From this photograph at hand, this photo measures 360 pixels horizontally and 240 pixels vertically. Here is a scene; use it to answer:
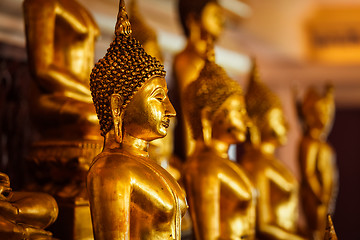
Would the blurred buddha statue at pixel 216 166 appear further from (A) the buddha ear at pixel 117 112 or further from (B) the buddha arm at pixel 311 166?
(B) the buddha arm at pixel 311 166

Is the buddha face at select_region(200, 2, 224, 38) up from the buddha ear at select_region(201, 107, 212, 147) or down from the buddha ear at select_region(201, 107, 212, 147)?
up

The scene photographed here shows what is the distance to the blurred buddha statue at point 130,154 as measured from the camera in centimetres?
121

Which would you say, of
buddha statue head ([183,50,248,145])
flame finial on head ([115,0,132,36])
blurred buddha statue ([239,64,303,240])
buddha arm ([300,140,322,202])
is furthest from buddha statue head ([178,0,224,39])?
flame finial on head ([115,0,132,36])

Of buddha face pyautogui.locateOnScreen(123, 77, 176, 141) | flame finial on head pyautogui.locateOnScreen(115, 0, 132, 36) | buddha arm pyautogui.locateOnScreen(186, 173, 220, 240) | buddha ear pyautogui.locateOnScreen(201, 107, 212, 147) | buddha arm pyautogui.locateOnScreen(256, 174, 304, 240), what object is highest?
flame finial on head pyautogui.locateOnScreen(115, 0, 132, 36)

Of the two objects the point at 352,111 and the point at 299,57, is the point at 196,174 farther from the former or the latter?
the point at 352,111

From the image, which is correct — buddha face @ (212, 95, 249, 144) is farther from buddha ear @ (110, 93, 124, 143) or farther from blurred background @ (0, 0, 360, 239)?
blurred background @ (0, 0, 360, 239)

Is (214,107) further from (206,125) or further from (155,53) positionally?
(155,53)

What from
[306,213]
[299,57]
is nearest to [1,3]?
[306,213]

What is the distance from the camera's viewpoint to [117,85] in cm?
128

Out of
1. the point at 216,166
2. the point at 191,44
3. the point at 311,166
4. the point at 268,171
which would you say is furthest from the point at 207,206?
the point at 311,166

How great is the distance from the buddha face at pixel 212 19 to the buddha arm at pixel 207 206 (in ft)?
2.47

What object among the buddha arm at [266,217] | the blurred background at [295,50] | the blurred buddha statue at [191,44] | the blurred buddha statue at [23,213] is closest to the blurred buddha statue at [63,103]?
the blurred buddha statue at [23,213]

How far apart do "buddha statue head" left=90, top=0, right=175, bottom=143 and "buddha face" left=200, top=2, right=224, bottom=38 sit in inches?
35.7

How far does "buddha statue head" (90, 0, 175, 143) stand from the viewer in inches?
50.5
